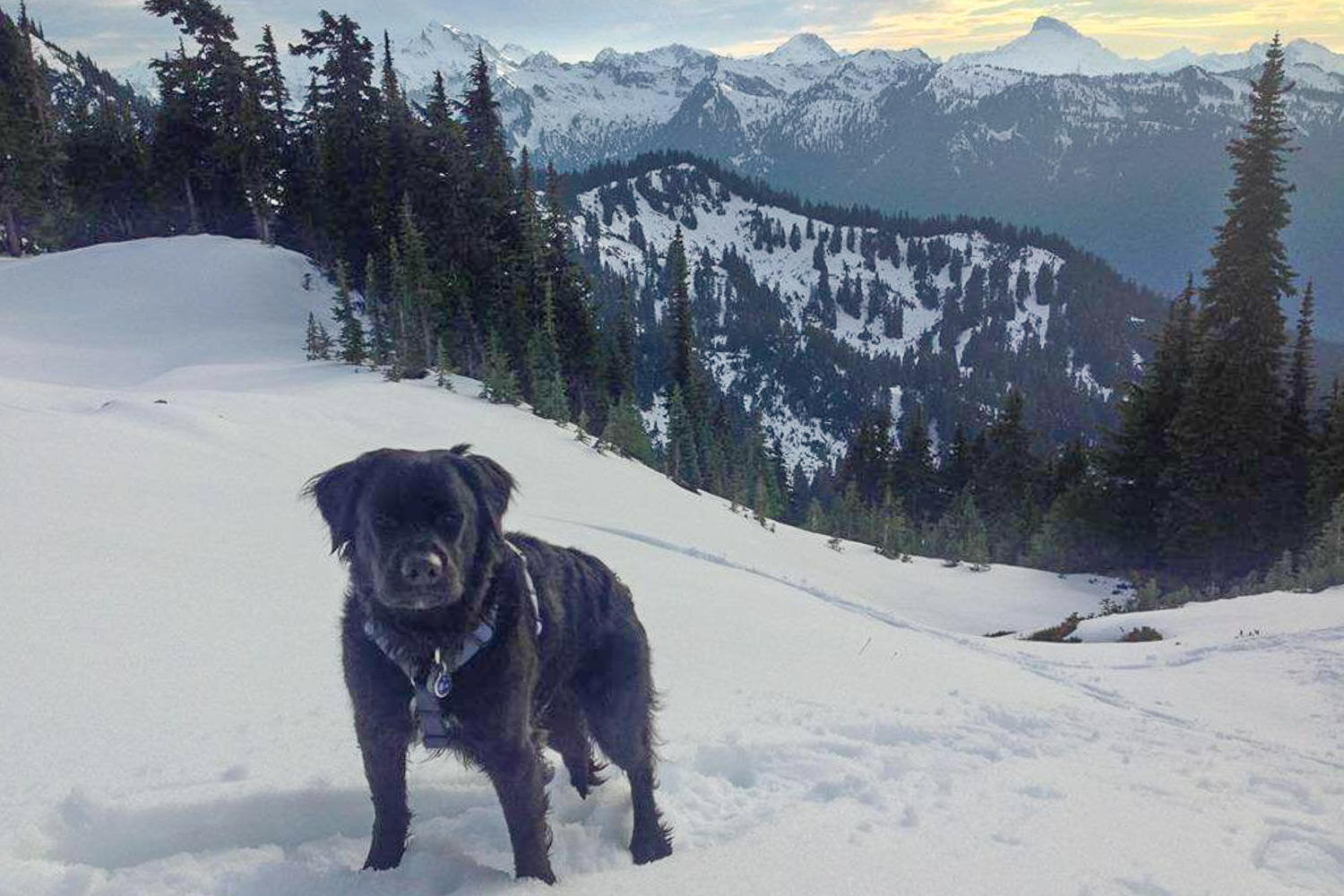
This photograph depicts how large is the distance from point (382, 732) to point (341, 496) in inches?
38.9

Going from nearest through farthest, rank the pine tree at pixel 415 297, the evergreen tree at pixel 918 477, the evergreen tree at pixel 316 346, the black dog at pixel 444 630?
1. the black dog at pixel 444 630
2. the evergreen tree at pixel 316 346
3. the pine tree at pixel 415 297
4. the evergreen tree at pixel 918 477

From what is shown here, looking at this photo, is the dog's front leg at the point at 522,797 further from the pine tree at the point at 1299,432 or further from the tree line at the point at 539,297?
the pine tree at the point at 1299,432

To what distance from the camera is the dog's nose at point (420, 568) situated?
2775 mm

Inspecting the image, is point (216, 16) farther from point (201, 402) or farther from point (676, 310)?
point (201, 402)

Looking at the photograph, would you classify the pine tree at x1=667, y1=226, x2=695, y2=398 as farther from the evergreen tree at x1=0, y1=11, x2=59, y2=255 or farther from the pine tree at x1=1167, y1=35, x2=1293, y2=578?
the evergreen tree at x1=0, y1=11, x2=59, y2=255

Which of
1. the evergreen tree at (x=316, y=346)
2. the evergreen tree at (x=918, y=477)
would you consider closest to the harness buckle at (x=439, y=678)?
the evergreen tree at (x=316, y=346)

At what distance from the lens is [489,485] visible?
11.3ft

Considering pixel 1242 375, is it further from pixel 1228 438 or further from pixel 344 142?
pixel 344 142

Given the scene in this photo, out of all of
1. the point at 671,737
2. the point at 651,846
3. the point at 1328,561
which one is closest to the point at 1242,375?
the point at 1328,561

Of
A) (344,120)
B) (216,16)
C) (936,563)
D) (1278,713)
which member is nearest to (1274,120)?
(936,563)

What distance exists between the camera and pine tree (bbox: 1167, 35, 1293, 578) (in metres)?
29.4

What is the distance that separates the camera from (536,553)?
149 inches

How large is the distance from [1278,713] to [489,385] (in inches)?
1109

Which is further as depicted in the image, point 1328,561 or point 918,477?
point 918,477
